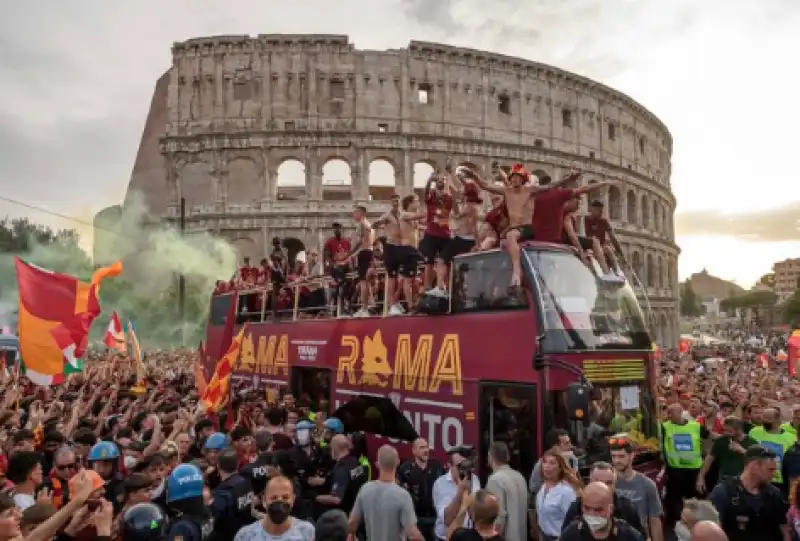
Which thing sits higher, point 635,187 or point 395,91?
point 395,91

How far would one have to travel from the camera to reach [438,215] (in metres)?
9.41

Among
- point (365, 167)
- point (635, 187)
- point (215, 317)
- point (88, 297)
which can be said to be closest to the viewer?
point (88, 297)

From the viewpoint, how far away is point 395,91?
4259cm

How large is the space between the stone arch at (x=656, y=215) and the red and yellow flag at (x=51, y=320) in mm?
52400

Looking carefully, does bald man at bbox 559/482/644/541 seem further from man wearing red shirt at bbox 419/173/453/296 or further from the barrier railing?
the barrier railing

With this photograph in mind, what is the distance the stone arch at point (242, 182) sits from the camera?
4178 centimetres

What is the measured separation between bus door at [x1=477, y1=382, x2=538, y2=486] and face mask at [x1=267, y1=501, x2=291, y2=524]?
3.51 metres

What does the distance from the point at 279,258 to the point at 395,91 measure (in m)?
31.1

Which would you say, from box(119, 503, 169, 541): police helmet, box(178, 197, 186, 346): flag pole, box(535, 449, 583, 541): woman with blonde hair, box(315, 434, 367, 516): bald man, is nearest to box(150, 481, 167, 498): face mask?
box(119, 503, 169, 541): police helmet

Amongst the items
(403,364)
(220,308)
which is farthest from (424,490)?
(220,308)

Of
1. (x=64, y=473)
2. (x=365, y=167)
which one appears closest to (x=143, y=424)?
(x=64, y=473)

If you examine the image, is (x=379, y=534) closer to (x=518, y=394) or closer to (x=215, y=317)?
(x=518, y=394)

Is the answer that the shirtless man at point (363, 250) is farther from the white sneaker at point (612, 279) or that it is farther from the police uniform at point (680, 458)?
the police uniform at point (680, 458)

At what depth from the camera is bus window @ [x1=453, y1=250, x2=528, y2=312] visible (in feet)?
25.2
